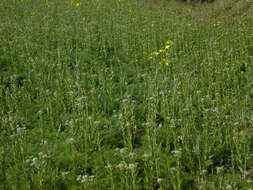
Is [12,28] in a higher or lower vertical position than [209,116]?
higher

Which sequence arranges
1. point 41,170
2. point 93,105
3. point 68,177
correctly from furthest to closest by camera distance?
point 93,105
point 68,177
point 41,170

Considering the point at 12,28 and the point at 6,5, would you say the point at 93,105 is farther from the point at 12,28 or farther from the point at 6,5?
the point at 6,5

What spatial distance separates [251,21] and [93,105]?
734 centimetres

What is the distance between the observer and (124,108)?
4.64m

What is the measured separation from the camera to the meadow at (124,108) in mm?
3518

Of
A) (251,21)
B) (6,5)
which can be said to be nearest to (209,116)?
(251,21)

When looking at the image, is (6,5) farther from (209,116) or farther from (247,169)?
(247,169)

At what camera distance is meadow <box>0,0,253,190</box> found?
3.52 m

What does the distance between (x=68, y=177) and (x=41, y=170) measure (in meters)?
0.40

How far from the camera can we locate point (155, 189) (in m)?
3.48

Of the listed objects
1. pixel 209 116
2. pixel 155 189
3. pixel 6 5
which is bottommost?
pixel 155 189

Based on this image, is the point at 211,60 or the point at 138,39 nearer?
the point at 211,60

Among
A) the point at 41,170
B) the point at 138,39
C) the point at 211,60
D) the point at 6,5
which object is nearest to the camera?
the point at 41,170

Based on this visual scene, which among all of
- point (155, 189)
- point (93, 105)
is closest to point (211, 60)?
point (93, 105)
